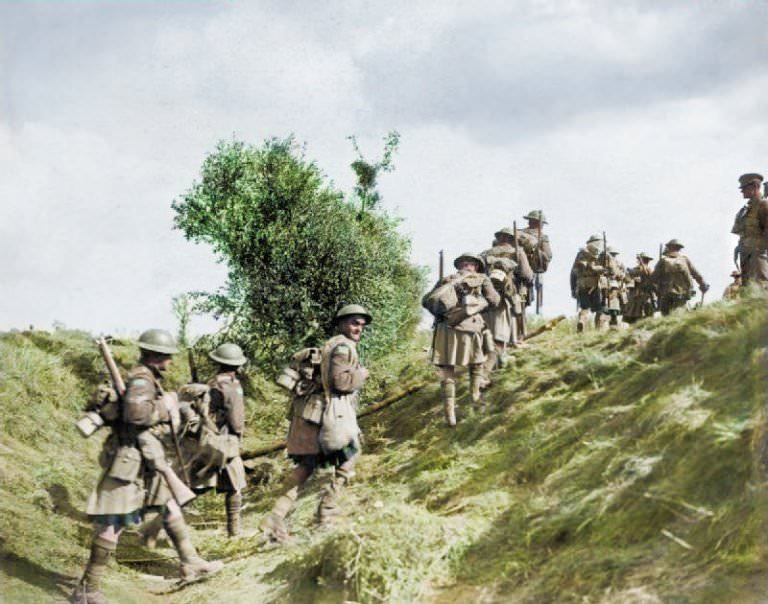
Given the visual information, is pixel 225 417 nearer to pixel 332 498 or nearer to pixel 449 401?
pixel 332 498

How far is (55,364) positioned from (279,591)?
44.4 ft

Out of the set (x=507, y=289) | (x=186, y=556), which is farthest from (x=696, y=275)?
(x=186, y=556)

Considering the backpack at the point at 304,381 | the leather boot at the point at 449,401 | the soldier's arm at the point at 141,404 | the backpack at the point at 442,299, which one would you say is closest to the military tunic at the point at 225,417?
the backpack at the point at 304,381

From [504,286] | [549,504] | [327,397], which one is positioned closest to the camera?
[549,504]

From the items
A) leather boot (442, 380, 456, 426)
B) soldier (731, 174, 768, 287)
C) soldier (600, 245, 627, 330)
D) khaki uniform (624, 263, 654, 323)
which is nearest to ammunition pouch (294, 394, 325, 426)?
leather boot (442, 380, 456, 426)

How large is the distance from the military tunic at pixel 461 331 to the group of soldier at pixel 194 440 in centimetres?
295

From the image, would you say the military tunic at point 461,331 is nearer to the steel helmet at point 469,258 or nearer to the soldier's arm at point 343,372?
the steel helmet at point 469,258

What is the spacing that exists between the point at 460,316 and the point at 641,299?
9328mm

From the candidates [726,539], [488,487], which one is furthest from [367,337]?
[726,539]

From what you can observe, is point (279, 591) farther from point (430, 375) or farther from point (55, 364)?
point (55, 364)

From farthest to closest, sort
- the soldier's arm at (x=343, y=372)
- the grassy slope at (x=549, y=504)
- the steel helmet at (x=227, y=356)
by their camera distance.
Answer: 1. the steel helmet at (x=227, y=356)
2. the soldier's arm at (x=343, y=372)
3. the grassy slope at (x=549, y=504)

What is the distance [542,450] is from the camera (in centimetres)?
947

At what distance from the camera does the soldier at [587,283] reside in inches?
766

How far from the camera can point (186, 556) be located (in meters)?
8.88
